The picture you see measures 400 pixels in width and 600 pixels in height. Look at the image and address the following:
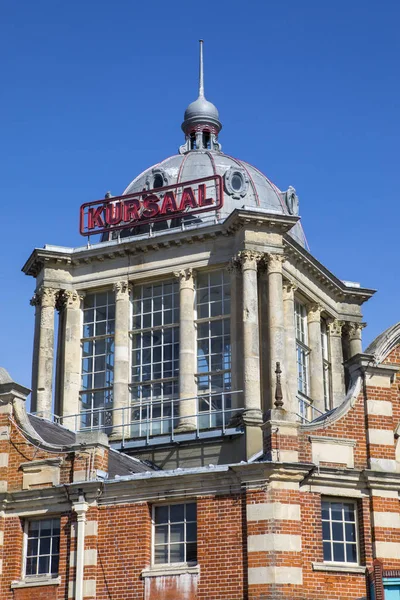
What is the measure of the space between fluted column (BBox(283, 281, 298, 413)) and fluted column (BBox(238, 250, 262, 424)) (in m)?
1.51

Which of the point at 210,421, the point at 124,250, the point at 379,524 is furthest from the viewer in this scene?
the point at 124,250

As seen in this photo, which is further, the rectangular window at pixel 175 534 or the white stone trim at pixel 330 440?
the white stone trim at pixel 330 440

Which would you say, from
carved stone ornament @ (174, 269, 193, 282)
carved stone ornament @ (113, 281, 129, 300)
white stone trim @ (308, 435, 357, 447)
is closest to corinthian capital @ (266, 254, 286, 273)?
carved stone ornament @ (174, 269, 193, 282)

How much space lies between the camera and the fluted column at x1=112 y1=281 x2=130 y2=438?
140 feet

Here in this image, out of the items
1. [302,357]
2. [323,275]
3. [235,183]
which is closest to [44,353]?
[302,357]

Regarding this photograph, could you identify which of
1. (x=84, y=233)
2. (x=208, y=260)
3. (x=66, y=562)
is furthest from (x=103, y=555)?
(x=84, y=233)

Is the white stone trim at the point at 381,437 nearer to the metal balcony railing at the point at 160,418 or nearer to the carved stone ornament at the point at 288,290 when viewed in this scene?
the metal balcony railing at the point at 160,418

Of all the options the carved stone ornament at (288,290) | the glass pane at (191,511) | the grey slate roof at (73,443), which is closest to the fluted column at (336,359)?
the carved stone ornament at (288,290)

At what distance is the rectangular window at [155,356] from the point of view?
42531 mm

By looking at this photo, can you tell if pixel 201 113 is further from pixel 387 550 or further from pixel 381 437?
pixel 387 550

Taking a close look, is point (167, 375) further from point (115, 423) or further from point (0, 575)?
point (0, 575)

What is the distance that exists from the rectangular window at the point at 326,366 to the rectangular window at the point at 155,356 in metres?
7.20

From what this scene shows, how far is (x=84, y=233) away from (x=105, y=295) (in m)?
3.16

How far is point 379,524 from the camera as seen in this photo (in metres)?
27.1
